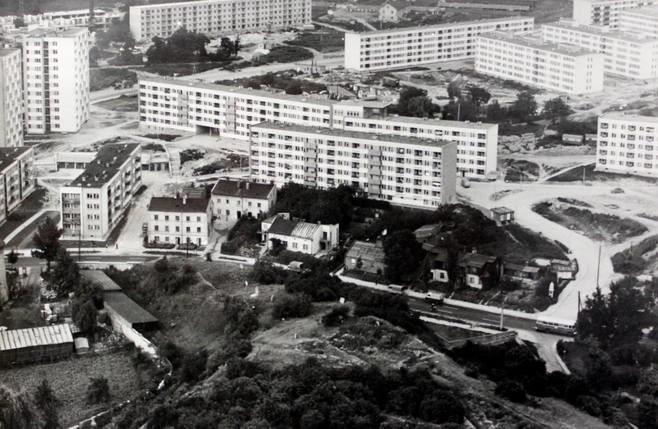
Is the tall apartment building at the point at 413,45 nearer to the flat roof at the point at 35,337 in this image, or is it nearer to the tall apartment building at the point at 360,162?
the tall apartment building at the point at 360,162

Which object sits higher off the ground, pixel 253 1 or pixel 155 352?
pixel 253 1

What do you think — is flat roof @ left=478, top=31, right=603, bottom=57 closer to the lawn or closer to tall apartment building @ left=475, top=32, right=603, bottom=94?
tall apartment building @ left=475, top=32, right=603, bottom=94

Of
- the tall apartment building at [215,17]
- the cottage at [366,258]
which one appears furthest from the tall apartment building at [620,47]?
the cottage at [366,258]

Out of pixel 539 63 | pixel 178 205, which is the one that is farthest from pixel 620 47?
pixel 178 205

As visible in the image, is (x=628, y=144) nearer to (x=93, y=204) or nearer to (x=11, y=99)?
(x=93, y=204)

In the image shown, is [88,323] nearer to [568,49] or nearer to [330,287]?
[330,287]

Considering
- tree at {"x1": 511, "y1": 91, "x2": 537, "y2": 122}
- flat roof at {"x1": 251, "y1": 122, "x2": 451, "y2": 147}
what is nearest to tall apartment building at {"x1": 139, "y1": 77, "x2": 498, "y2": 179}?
flat roof at {"x1": 251, "y1": 122, "x2": 451, "y2": 147}

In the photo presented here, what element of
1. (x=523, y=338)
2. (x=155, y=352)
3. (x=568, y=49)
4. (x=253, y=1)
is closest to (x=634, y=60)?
(x=568, y=49)
